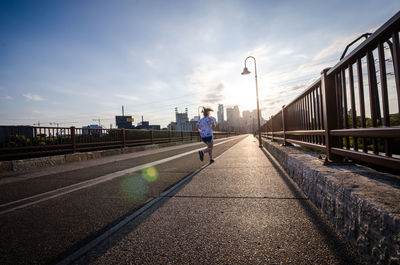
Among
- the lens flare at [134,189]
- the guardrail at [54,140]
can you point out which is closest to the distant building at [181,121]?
the guardrail at [54,140]

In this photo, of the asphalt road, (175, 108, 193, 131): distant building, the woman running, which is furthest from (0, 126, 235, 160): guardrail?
(175, 108, 193, 131): distant building

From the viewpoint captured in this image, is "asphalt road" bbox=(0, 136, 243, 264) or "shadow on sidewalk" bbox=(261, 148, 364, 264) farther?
"asphalt road" bbox=(0, 136, 243, 264)

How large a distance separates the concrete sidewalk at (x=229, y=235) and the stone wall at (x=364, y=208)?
0.15 metres

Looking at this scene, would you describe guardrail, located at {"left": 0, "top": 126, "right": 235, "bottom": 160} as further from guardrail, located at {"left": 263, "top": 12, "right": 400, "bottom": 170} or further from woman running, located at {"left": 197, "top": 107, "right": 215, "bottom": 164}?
guardrail, located at {"left": 263, "top": 12, "right": 400, "bottom": 170}

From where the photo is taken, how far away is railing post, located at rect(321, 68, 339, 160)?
9.34ft

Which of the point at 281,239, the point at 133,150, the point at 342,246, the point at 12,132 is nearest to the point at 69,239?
the point at 281,239

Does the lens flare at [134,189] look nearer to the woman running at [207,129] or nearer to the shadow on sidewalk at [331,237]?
the shadow on sidewalk at [331,237]

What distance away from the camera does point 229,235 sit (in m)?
1.84

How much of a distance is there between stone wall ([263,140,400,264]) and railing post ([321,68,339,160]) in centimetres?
61

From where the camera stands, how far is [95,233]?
1.93 meters

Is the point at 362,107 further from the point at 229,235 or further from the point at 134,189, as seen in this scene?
the point at 134,189

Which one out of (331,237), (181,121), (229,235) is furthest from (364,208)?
(181,121)

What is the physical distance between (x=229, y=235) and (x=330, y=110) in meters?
2.38

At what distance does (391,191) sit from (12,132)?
9.56m
